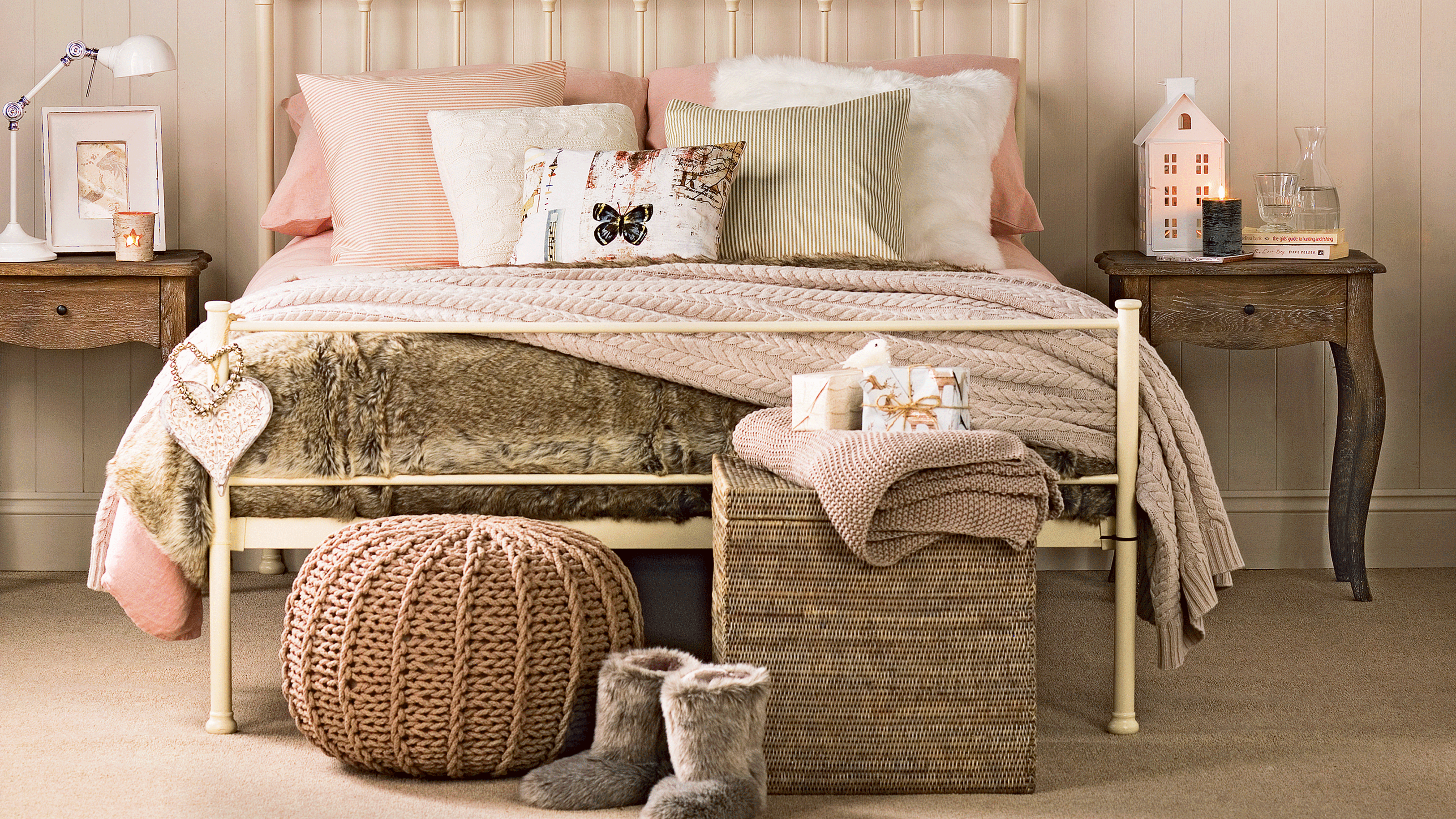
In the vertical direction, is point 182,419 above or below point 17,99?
below

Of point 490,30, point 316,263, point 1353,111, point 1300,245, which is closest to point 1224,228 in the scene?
point 1300,245

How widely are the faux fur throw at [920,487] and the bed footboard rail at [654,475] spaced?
232 millimetres

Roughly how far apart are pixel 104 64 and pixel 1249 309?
7.45 feet

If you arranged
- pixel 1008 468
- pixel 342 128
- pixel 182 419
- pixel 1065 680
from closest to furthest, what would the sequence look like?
pixel 1008 468 < pixel 182 419 < pixel 1065 680 < pixel 342 128

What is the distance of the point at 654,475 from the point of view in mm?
1960

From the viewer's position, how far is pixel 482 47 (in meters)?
3.13

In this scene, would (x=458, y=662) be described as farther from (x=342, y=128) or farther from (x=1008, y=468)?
(x=342, y=128)

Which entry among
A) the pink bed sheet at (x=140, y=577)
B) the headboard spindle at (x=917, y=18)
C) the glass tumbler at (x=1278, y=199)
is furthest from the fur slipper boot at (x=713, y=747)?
the headboard spindle at (x=917, y=18)

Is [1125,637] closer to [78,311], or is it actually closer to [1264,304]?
[1264,304]

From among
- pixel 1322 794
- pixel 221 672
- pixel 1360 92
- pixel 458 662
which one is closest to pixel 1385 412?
pixel 1360 92

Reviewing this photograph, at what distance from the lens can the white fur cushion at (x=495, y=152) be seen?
256 cm

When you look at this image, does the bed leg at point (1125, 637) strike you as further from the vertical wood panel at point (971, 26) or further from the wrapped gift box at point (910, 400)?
the vertical wood panel at point (971, 26)

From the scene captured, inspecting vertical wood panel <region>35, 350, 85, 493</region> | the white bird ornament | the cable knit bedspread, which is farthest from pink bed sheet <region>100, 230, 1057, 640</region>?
vertical wood panel <region>35, 350, 85, 493</region>

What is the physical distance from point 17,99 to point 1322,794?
9.27 feet
